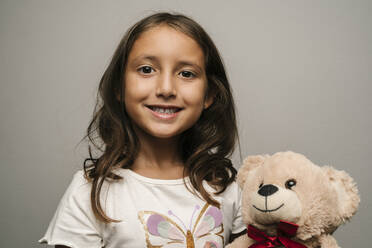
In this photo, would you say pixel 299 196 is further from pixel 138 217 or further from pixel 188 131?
pixel 188 131

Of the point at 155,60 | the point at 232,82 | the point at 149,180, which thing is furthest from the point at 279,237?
the point at 232,82

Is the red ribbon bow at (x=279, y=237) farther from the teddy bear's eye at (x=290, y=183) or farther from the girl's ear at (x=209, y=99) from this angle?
the girl's ear at (x=209, y=99)

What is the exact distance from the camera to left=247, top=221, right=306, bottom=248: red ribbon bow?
32.7 inches

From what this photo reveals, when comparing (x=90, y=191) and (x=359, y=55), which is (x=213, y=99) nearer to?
(x=90, y=191)

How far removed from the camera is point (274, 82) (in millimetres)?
1629

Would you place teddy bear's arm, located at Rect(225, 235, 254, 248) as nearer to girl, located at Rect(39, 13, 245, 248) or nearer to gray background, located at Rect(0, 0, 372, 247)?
girl, located at Rect(39, 13, 245, 248)

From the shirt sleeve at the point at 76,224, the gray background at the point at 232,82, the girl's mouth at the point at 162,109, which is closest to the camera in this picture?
the shirt sleeve at the point at 76,224

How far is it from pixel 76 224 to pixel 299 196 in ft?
2.02

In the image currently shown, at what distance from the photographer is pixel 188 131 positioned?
138cm

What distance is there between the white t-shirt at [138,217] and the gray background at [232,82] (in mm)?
471

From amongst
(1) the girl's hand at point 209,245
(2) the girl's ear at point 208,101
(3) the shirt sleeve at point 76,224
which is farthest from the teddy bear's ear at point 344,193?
(3) the shirt sleeve at point 76,224

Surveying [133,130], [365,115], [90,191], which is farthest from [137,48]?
[365,115]

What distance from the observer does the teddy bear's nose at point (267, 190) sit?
82cm

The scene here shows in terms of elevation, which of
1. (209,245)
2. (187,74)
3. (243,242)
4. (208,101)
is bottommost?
(209,245)
